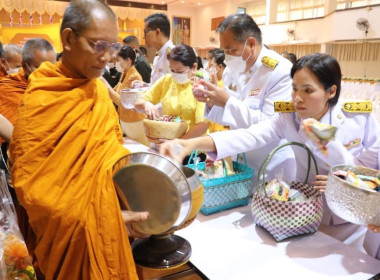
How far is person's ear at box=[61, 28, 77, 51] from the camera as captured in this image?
1.00 metres

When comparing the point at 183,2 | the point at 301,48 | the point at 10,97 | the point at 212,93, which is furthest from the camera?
the point at 183,2

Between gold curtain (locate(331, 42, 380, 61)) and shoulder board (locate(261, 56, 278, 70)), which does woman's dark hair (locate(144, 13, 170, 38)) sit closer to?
shoulder board (locate(261, 56, 278, 70))

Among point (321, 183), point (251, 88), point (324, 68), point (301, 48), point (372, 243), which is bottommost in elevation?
point (372, 243)

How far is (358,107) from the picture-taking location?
4.39 feet

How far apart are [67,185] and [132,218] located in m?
0.23

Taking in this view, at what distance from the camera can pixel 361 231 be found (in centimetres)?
139

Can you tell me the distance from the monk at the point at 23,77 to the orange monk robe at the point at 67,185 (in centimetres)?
103

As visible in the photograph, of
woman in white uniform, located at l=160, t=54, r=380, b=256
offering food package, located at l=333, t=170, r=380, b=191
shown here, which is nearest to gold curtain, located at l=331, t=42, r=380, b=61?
woman in white uniform, located at l=160, t=54, r=380, b=256

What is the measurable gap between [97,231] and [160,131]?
935mm

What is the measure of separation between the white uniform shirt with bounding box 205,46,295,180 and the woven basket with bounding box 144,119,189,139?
192mm

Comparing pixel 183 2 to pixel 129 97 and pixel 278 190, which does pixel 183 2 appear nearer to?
pixel 129 97

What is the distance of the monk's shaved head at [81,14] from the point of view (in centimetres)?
99

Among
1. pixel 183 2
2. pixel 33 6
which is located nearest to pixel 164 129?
pixel 33 6

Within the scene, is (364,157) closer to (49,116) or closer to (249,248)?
(249,248)
